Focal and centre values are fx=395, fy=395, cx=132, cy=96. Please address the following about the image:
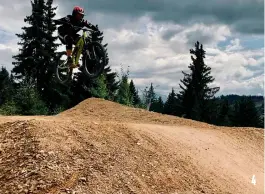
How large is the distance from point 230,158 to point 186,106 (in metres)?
39.3

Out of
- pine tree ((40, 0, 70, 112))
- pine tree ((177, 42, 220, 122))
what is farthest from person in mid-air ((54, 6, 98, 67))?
pine tree ((177, 42, 220, 122))

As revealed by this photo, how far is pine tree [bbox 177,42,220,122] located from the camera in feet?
164

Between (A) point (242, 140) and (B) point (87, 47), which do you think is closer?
(B) point (87, 47)

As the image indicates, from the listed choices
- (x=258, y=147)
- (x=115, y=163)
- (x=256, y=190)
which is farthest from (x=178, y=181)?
(x=258, y=147)

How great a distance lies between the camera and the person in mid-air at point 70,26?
39.7ft

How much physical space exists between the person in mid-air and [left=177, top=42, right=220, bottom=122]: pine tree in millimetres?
37130

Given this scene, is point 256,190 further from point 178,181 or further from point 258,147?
point 258,147

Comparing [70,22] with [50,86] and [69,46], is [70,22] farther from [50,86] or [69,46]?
[50,86]

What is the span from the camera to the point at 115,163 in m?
7.97

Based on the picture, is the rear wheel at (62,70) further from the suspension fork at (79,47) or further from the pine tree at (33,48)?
the pine tree at (33,48)

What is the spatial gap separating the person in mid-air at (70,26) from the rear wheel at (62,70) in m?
0.68

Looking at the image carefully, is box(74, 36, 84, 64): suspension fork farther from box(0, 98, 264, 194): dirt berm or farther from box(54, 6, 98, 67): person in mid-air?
box(0, 98, 264, 194): dirt berm

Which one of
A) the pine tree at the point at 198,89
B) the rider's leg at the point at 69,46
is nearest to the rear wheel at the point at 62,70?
the rider's leg at the point at 69,46

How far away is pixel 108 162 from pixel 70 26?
5909mm
